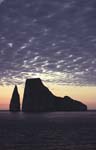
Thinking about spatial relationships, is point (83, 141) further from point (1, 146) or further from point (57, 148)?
point (1, 146)

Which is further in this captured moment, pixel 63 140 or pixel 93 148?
pixel 63 140

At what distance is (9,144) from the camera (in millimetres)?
81312

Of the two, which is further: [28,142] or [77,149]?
[28,142]

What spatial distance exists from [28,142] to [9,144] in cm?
545

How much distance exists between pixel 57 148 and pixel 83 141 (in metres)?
14.5

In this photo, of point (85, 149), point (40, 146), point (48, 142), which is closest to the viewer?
point (85, 149)

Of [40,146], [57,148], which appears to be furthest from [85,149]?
[40,146]

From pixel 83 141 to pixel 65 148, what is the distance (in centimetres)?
1395

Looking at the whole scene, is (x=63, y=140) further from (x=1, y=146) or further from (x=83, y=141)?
(x=1, y=146)

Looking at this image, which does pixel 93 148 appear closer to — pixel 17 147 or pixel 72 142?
pixel 72 142

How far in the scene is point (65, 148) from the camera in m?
74.1

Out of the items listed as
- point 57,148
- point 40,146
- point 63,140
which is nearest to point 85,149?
point 57,148

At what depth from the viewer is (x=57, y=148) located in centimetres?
7419

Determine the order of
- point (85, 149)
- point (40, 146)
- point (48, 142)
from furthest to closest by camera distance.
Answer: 1. point (48, 142)
2. point (40, 146)
3. point (85, 149)
